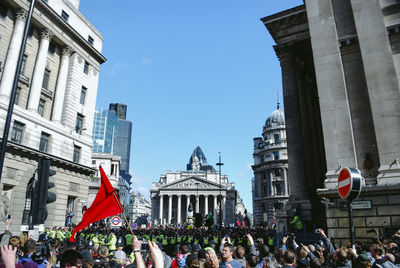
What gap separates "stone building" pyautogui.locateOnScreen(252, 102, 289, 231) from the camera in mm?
75750

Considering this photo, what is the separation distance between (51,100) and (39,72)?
3.04 meters

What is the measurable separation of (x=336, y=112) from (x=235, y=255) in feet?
30.4

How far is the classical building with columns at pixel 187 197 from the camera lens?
111812 millimetres

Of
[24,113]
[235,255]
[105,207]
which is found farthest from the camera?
[24,113]

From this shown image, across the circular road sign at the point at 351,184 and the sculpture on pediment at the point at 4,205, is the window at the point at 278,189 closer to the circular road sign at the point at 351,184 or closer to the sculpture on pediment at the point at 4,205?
the sculpture on pediment at the point at 4,205

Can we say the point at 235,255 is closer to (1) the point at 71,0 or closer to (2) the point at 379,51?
(2) the point at 379,51

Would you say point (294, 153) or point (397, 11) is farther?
point (294, 153)

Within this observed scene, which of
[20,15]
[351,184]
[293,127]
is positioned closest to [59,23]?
[20,15]

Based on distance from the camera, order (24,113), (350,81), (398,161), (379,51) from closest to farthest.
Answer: (398,161) → (379,51) → (350,81) → (24,113)

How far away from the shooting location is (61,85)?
89.7 feet

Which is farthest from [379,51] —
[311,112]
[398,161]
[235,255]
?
[235,255]

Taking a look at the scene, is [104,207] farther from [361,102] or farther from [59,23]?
[59,23]

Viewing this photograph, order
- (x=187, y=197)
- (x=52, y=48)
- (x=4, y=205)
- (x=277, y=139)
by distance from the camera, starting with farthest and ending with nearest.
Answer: (x=187, y=197) < (x=277, y=139) < (x=52, y=48) < (x=4, y=205)

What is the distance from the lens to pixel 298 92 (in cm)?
2086
